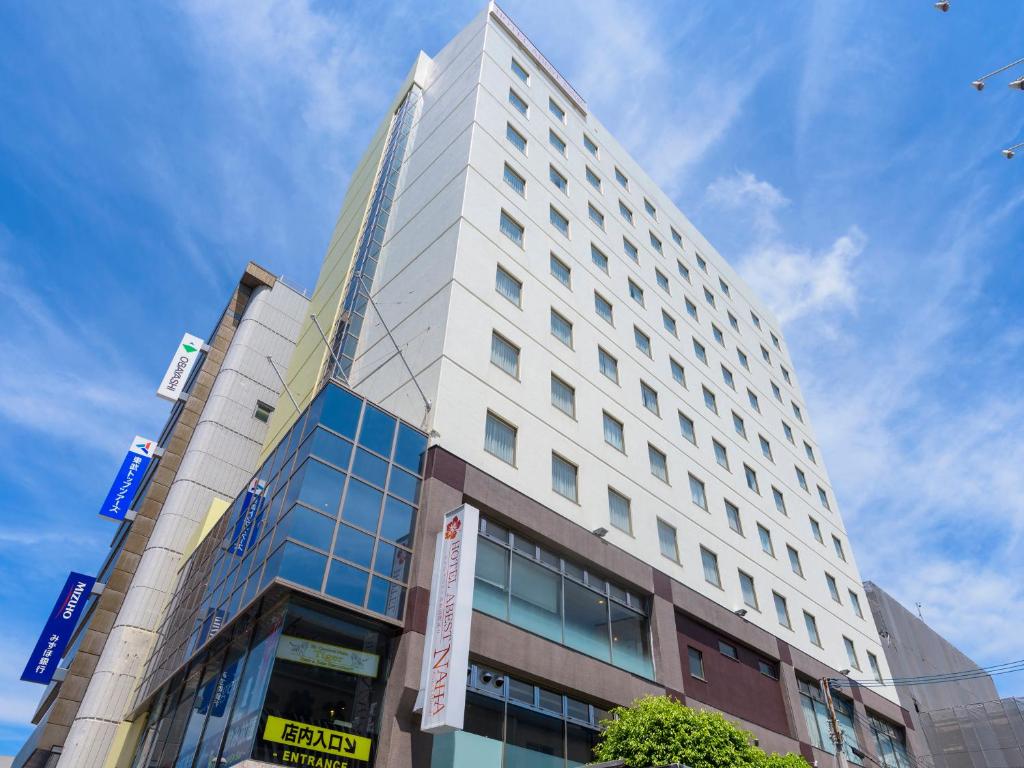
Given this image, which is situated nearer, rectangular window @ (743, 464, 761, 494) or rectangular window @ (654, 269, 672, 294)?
rectangular window @ (743, 464, 761, 494)

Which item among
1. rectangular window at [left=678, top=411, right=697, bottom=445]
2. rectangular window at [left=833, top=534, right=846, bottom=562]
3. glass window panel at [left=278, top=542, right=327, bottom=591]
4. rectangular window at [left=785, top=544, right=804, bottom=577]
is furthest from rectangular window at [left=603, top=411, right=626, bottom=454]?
rectangular window at [left=833, top=534, right=846, bottom=562]

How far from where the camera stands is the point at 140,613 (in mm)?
27719

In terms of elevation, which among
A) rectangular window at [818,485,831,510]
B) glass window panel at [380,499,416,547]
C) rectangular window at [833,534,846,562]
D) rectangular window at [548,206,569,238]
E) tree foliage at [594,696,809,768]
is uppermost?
rectangular window at [548,206,569,238]

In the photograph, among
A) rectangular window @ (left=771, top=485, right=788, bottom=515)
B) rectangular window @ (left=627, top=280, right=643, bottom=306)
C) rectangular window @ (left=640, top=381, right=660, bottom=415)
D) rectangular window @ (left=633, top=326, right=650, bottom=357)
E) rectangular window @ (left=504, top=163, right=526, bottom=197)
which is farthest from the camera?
rectangular window @ (left=771, top=485, right=788, bottom=515)

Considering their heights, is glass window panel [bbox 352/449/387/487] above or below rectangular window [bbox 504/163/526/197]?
below

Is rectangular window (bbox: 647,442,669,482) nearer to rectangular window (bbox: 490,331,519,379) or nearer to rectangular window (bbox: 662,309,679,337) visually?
rectangular window (bbox: 490,331,519,379)

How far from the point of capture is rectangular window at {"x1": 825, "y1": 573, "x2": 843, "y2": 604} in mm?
36138

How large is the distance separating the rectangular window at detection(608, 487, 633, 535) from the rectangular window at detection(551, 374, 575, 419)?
3.12 m

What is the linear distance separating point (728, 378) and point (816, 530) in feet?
31.0

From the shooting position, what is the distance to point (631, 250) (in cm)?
3619

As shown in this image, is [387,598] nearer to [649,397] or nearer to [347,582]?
[347,582]

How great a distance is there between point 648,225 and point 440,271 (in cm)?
1868

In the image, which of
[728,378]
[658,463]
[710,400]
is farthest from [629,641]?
[728,378]

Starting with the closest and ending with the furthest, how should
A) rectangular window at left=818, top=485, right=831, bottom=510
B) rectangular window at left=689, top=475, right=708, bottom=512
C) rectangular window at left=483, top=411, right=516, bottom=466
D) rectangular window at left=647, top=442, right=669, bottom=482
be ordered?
rectangular window at left=483, top=411, right=516, bottom=466, rectangular window at left=647, top=442, right=669, bottom=482, rectangular window at left=689, top=475, right=708, bottom=512, rectangular window at left=818, top=485, right=831, bottom=510
